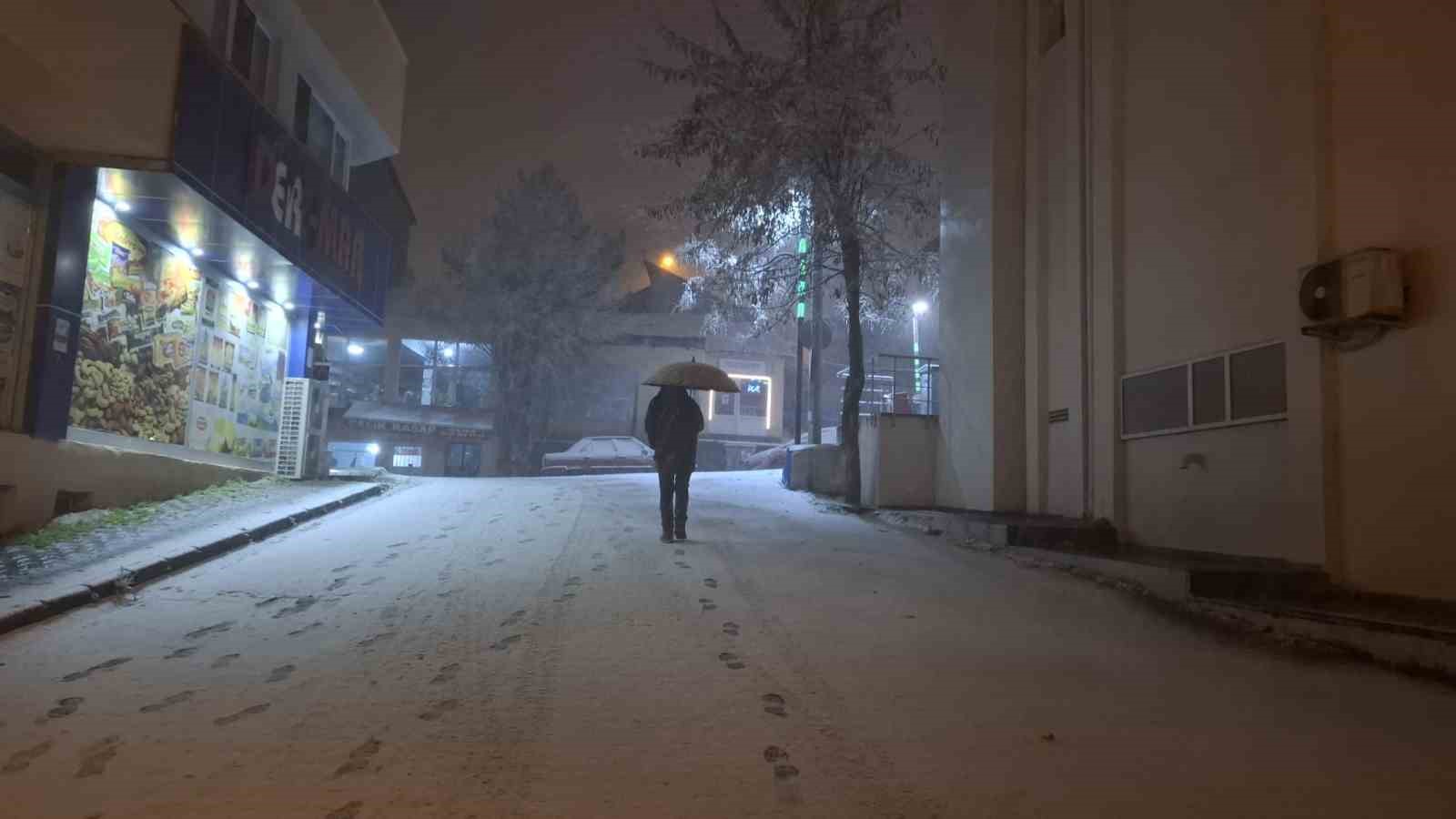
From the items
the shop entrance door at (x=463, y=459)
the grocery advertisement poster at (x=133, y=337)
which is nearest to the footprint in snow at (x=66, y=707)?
the grocery advertisement poster at (x=133, y=337)

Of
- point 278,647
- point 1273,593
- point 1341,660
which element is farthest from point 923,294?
point 278,647

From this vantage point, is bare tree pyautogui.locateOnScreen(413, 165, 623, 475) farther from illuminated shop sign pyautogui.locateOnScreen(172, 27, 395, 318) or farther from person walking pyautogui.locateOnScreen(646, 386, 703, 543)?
person walking pyautogui.locateOnScreen(646, 386, 703, 543)

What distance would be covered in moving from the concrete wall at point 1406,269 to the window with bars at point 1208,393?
72 cm

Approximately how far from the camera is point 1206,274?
8.49 meters

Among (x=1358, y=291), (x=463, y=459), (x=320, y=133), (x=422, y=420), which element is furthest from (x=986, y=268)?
(x=463, y=459)

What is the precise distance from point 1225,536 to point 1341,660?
281 centimetres

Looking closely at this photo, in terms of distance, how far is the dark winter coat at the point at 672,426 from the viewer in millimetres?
9703

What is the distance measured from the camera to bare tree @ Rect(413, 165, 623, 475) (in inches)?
1198

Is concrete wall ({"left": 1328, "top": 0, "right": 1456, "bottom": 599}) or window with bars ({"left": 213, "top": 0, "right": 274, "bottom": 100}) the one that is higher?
window with bars ({"left": 213, "top": 0, "right": 274, "bottom": 100})

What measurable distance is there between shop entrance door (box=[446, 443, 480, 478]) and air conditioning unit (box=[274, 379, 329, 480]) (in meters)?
21.5

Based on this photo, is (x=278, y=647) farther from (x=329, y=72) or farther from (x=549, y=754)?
(x=329, y=72)

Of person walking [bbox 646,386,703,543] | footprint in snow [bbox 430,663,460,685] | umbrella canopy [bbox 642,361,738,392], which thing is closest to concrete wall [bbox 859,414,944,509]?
umbrella canopy [bbox 642,361,738,392]

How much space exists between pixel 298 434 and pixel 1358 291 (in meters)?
13.5

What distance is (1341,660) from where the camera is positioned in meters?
5.39
